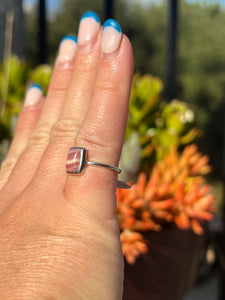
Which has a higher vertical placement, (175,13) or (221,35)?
(221,35)

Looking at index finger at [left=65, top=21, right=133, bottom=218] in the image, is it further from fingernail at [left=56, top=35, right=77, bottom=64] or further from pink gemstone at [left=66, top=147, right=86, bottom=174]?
fingernail at [left=56, top=35, right=77, bottom=64]

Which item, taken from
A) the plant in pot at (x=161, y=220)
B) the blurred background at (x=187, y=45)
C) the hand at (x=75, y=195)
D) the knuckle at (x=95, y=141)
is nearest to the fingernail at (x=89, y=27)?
the hand at (x=75, y=195)

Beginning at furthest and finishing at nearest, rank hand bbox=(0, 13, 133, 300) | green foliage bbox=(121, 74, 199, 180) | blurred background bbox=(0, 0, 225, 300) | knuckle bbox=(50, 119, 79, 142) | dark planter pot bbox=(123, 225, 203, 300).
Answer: blurred background bbox=(0, 0, 225, 300)
green foliage bbox=(121, 74, 199, 180)
dark planter pot bbox=(123, 225, 203, 300)
knuckle bbox=(50, 119, 79, 142)
hand bbox=(0, 13, 133, 300)

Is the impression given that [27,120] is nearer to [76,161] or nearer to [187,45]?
[76,161]

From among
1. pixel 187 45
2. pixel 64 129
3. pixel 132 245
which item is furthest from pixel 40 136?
pixel 187 45

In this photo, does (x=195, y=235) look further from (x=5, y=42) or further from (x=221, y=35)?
(x=221, y=35)

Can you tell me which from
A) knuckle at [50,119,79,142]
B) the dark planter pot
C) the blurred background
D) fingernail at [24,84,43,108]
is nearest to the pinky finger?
fingernail at [24,84,43,108]

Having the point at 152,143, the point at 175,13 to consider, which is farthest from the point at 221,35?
the point at 152,143
